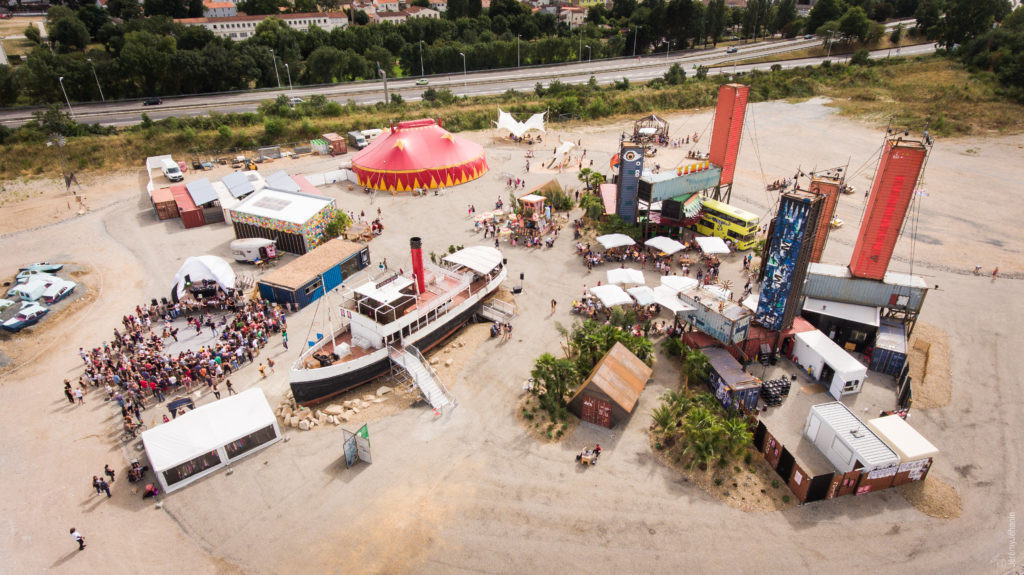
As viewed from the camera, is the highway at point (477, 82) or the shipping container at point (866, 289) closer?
the shipping container at point (866, 289)

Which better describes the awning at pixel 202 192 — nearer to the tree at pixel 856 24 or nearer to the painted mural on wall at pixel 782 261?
the painted mural on wall at pixel 782 261

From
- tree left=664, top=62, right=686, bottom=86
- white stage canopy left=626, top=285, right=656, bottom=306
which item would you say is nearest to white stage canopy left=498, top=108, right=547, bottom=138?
tree left=664, top=62, right=686, bottom=86

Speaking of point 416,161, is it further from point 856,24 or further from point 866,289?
point 856,24

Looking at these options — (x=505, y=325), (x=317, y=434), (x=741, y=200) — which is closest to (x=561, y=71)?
(x=741, y=200)

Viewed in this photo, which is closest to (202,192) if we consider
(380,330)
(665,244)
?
(380,330)

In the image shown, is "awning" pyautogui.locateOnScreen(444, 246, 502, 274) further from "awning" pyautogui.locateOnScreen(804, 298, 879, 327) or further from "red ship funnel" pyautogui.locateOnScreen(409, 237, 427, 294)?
"awning" pyautogui.locateOnScreen(804, 298, 879, 327)

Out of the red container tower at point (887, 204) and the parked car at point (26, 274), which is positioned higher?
the red container tower at point (887, 204)

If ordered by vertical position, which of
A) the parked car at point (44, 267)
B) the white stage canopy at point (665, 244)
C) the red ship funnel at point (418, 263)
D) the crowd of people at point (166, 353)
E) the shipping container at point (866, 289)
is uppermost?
the red ship funnel at point (418, 263)

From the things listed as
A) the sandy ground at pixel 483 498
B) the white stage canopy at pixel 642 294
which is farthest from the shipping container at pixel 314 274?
the white stage canopy at pixel 642 294
